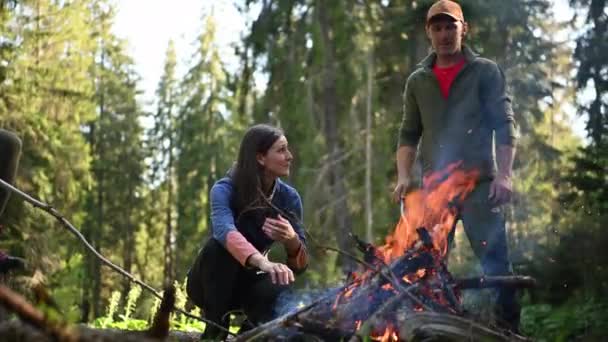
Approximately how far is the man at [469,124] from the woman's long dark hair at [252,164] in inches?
29.6

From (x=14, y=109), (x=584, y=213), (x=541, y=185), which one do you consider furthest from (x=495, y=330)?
(x=14, y=109)

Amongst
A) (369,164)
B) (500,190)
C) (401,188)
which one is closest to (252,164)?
(401,188)

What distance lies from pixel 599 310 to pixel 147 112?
33513 mm

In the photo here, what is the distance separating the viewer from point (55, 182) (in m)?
20.0

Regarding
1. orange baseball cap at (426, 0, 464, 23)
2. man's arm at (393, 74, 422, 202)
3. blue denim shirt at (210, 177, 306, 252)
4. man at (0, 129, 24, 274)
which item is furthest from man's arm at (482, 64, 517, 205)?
man at (0, 129, 24, 274)

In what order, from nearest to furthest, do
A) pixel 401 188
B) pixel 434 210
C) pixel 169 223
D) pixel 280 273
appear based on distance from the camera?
1. pixel 280 273
2. pixel 434 210
3. pixel 401 188
4. pixel 169 223

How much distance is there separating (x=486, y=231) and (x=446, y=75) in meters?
0.86

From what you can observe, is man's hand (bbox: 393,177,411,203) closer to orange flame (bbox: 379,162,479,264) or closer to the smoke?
orange flame (bbox: 379,162,479,264)

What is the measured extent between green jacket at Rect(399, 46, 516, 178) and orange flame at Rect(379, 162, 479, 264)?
0.23 ft

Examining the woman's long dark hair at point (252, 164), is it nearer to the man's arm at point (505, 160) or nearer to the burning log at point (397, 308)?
the burning log at point (397, 308)

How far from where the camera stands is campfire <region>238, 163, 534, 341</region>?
3.12m

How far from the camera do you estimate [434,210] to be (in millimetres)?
4191

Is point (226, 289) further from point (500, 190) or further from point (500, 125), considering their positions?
point (500, 125)

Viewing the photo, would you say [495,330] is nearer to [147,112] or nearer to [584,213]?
[584,213]
